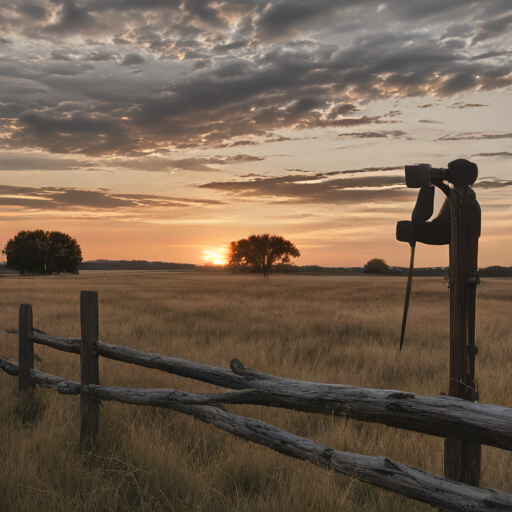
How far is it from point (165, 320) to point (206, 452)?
10.2 meters

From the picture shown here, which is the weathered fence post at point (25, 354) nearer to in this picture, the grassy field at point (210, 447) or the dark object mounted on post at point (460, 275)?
the grassy field at point (210, 447)

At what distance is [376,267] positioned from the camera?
102 meters

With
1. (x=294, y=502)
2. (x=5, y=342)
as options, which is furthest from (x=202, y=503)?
(x=5, y=342)

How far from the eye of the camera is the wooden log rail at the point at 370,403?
2299 millimetres

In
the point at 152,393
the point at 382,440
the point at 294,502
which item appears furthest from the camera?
the point at 382,440

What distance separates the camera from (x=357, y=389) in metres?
2.83

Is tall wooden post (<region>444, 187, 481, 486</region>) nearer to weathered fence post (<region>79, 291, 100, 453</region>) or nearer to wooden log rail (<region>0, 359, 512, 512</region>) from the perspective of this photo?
wooden log rail (<region>0, 359, 512, 512</region>)

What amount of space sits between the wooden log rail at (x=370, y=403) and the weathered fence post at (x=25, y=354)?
2874 millimetres

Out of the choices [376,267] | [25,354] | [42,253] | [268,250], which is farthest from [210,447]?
[376,267]

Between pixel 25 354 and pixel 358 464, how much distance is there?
492 centimetres

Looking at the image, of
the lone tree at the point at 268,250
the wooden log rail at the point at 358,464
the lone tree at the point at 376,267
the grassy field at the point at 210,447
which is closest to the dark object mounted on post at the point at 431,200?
the wooden log rail at the point at 358,464

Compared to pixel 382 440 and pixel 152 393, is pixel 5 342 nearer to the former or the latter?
pixel 152 393

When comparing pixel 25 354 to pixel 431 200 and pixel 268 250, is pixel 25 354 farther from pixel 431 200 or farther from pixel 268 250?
pixel 268 250

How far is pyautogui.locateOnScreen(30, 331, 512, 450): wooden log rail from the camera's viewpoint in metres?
2.30
